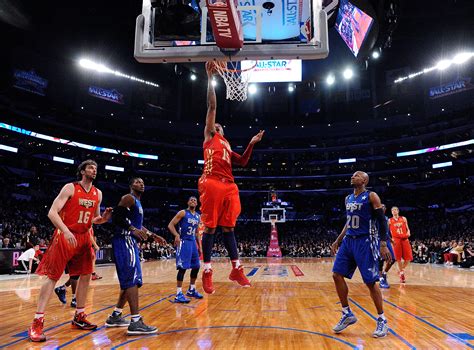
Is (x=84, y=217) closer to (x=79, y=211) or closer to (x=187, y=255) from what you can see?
(x=79, y=211)

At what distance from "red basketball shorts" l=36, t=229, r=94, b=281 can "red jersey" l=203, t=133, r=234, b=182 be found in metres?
1.97

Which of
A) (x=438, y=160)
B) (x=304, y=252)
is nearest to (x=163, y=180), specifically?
(x=304, y=252)

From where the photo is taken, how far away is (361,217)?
5.15m

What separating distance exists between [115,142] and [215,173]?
35.6 m

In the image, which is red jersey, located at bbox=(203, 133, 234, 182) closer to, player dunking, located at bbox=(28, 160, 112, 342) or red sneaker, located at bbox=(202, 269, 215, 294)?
red sneaker, located at bbox=(202, 269, 215, 294)

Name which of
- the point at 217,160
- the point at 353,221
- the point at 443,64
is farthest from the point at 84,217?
the point at 443,64

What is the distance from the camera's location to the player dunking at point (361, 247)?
4.87 m

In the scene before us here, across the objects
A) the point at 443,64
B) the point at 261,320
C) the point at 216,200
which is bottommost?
the point at 261,320

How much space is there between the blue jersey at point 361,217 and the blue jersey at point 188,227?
381 centimetres

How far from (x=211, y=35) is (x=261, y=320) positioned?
4.12 metres

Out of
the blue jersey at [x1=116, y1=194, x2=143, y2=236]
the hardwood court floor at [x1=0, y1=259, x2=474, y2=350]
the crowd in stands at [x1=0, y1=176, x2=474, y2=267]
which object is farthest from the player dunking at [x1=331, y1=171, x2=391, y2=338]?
the crowd in stands at [x1=0, y1=176, x2=474, y2=267]

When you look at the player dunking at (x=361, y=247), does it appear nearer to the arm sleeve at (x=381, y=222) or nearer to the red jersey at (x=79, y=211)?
the arm sleeve at (x=381, y=222)

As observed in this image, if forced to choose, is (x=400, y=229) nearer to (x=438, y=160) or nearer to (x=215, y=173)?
(x=215, y=173)

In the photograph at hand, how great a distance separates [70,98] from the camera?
35.6 metres
